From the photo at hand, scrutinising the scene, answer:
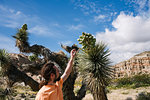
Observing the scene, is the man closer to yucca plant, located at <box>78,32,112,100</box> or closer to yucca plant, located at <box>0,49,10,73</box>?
yucca plant, located at <box>78,32,112,100</box>

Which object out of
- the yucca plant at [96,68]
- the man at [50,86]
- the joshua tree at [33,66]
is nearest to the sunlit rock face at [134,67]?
the joshua tree at [33,66]

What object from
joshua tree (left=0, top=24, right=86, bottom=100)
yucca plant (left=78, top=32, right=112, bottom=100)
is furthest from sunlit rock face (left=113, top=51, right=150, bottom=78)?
yucca plant (left=78, top=32, right=112, bottom=100)

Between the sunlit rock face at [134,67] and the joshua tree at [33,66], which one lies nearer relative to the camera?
the joshua tree at [33,66]

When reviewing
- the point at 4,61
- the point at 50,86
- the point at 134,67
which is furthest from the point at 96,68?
the point at 134,67

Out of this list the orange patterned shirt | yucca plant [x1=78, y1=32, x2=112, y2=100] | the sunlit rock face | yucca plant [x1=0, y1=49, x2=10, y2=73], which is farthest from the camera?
the sunlit rock face

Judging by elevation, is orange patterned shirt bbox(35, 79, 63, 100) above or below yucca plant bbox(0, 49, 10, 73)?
below

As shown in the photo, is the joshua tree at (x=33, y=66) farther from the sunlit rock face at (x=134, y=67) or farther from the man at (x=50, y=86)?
the sunlit rock face at (x=134, y=67)

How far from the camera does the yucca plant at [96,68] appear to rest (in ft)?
17.1

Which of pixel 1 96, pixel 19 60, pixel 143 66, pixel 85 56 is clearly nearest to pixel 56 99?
pixel 85 56

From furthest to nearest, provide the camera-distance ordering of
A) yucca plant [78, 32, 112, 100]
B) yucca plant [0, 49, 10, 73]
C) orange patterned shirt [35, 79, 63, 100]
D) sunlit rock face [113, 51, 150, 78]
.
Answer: sunlit rock face [113, 51, 150, 78] < yucca plant [0, 49, 10, 73] < yucca plant [78, 32, 112, 100] < orange patterned shirt [35, 79, 63, 100]

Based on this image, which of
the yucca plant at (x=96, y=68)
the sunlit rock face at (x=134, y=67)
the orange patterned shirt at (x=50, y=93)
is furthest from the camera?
the sunlit rock face at (x=134, y=67)

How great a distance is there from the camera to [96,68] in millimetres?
5352

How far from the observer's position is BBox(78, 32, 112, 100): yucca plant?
522cm

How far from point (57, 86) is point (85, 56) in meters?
3.56
